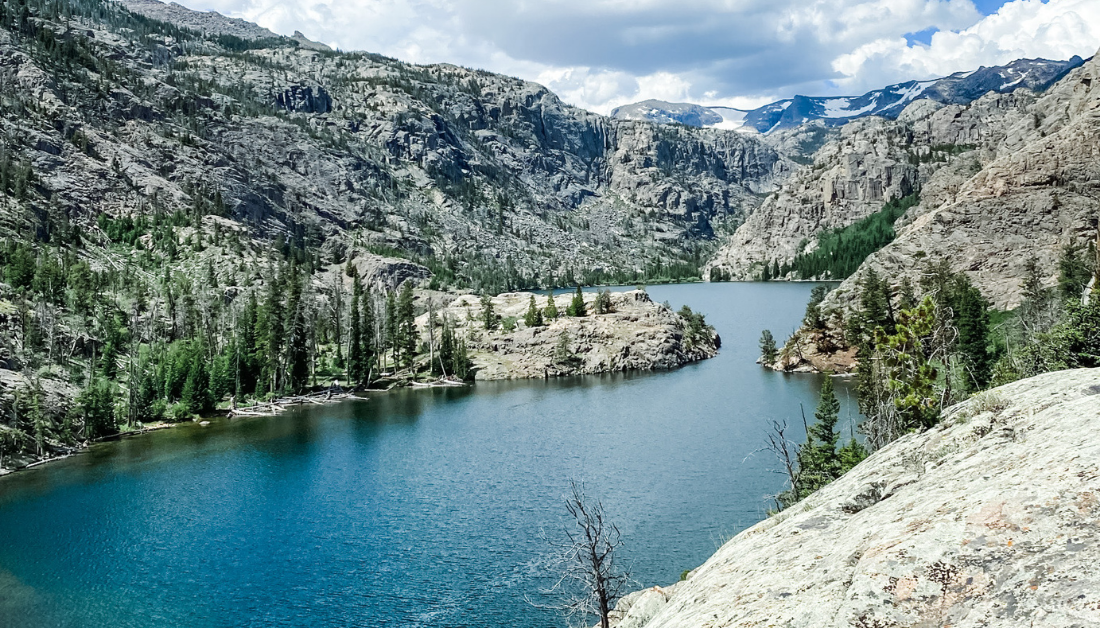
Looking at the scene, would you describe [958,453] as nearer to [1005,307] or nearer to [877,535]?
[877,535]

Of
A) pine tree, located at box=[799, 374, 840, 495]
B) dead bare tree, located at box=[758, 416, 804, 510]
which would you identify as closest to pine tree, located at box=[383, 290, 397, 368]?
dead bare tree, located at box=[758, 416, 804, 510]

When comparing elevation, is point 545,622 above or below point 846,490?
below

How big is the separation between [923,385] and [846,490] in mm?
24620

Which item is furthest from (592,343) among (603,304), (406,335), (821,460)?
(821,460)

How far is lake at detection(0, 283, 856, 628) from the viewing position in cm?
4594

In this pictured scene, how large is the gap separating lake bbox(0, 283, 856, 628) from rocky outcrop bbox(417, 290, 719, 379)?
34998mm

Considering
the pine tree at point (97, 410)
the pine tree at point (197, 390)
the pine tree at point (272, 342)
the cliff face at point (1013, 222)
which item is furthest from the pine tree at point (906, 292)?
the pine tree at point (97, 410)

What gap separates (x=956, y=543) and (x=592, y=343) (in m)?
136

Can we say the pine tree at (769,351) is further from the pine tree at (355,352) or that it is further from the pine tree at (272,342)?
the pine tree at (272,342)

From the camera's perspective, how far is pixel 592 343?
146250 millimetres

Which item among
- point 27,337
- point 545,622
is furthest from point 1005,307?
point 27,337

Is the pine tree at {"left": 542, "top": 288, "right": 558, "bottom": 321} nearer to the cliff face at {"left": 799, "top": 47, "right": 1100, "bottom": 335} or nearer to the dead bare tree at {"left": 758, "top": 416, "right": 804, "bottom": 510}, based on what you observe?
the cliff face at {"left": 799, "top": 47, "right": 1100, "bottom": 335}

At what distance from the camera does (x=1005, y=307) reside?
128 metres

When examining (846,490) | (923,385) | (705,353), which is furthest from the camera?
(705,353)
